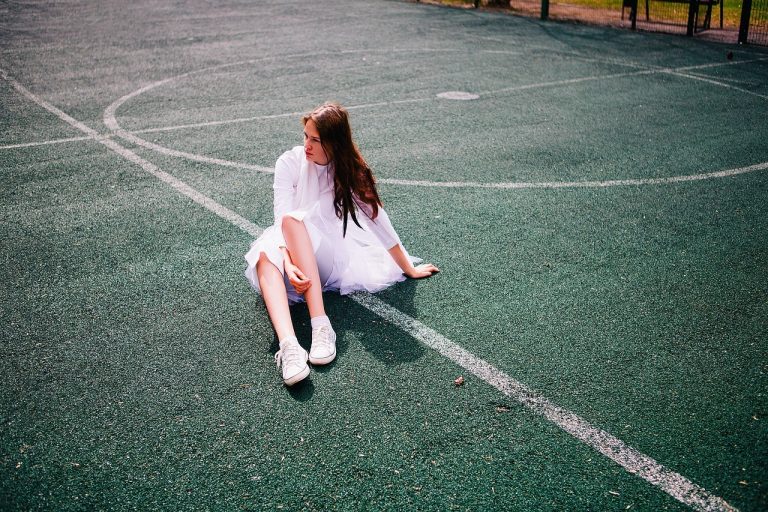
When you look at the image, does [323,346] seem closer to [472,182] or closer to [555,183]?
[472,182]

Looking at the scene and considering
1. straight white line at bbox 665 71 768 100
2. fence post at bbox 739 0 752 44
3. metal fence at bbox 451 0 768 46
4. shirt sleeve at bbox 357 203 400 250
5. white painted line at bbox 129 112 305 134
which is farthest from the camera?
metal fence at bbox 451 0 768 46

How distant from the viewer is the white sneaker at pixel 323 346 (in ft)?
13.6

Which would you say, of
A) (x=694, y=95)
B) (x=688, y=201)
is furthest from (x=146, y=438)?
(x=694, y=95)

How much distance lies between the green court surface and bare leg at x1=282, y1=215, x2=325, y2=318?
333mm

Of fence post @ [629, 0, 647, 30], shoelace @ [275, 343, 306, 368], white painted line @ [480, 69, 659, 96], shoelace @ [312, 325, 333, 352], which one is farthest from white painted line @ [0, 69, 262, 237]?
fence post @ [629, 0, 647, 30]

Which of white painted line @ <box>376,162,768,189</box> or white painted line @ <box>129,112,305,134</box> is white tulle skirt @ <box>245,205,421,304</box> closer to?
white painted line @ <box>376,162,768,189</box>

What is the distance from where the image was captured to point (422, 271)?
5.17 metres

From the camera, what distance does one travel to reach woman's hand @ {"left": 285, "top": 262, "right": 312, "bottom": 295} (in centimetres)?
428

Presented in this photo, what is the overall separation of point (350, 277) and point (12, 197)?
12.4 feet

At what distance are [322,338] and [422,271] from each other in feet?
3.95

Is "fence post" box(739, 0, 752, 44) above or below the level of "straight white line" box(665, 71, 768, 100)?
above

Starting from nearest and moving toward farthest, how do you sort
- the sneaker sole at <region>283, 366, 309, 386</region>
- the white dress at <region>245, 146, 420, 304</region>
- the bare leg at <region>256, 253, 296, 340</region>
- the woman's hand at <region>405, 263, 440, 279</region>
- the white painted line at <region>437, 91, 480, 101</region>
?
the sneaker sole at <region>283, 366, 309, 386</region> < the bare leg at <region>256, 253, 296, 340</region> < the white dress at <region>245, 146, 420, 304</region> < the woman's hand at <region>405, 263, 440, 279</region> < the white painted line at <region>437, 91, 480, 101</region>

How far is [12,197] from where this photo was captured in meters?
6.66

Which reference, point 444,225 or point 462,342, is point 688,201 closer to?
point 444,225
